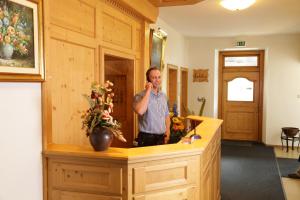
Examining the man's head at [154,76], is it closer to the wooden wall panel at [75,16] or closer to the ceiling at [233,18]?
the wooden wall panel at [75,16]

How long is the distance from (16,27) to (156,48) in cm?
307

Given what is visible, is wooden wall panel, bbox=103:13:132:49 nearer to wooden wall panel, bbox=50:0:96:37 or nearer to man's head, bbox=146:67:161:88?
wooden wall panel, bbox=50:0:96:37

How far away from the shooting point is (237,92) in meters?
7.81

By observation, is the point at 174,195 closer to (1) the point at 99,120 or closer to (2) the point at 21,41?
(1) the point at 99,120

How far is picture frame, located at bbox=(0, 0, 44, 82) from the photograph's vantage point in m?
1.72

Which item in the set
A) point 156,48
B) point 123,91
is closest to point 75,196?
point 123,91

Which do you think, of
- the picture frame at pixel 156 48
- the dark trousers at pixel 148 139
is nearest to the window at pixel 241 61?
the picture frame at pixel 156 48

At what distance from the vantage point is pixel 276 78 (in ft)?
23.2

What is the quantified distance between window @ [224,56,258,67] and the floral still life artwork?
6.47 meters

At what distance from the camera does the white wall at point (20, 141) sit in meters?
1.76

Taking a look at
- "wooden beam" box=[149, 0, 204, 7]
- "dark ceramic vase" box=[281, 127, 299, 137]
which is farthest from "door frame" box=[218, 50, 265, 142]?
"wooden beam" box=[149, 0, 204, 7]

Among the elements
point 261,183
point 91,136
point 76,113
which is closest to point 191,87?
point 261,183

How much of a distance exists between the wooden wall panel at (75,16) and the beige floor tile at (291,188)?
3.35 m

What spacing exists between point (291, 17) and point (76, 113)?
4.32 metres
